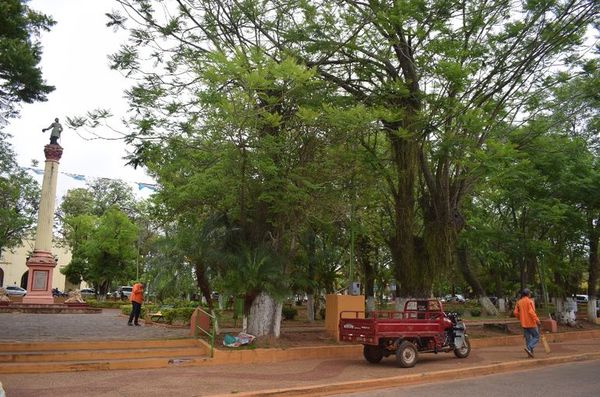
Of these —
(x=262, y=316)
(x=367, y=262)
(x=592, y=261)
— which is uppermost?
(x=592, y=261)

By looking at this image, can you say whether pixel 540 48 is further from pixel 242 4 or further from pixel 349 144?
pixel 242 4

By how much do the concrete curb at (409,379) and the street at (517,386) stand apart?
314 millimetres

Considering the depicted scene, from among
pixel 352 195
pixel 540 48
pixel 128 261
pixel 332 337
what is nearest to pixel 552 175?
pixel 540 48

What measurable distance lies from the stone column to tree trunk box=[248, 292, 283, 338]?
20204mm

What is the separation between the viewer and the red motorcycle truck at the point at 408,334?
11.6 metres

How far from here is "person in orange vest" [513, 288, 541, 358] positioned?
12.8 meters

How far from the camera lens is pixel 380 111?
38.9ft

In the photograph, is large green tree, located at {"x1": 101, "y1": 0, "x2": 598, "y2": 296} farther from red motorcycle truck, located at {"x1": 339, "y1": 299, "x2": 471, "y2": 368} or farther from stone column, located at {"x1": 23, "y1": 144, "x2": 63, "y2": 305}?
stone column, located at {"x1": 23, "y1": 144, "x2": 63, "y2": 305}

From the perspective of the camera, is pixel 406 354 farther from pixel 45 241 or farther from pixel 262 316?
pixel 45 241

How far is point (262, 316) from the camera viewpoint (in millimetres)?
13461

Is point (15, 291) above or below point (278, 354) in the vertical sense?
below

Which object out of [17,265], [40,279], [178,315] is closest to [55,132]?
[40,279]

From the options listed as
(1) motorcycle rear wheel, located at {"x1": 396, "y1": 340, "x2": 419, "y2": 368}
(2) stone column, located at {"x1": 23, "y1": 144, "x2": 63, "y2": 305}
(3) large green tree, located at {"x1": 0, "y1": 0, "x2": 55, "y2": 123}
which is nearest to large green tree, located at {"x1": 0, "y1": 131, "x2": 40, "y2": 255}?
(2) stone column, located at {"x1": 23, "y1": 144, "x2": 63, "y2": 305}

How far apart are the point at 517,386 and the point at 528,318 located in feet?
12.3
